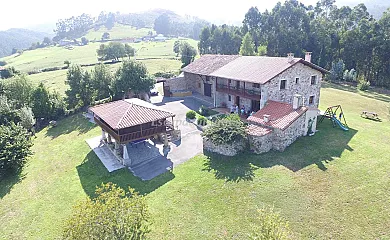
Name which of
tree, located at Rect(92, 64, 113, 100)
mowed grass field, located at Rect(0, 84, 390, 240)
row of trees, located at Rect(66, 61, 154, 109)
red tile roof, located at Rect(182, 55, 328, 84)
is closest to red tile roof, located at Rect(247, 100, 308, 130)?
mowed grass field, located at Rect(0, 84, 390, 240)

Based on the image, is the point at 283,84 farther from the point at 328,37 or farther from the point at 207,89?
the point at 328,37

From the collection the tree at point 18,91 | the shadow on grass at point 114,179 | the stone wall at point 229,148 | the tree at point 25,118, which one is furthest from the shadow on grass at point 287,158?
the tree at point 18,91

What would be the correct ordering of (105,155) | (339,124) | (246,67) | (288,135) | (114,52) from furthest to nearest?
1. (114,52)
2. (246,67)
3. (339,124)
4. (105,155)
5. (288,135)

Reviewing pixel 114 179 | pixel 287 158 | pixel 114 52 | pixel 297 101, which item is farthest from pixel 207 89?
pixel 114 52

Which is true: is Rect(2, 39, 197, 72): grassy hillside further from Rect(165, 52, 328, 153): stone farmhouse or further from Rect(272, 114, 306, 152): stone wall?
Rect(272, 114, 306, 152): stone wall

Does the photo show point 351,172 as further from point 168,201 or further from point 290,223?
point 168,201

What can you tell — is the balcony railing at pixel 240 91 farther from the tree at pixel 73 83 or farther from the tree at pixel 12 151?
the tree at pixel 12 151
